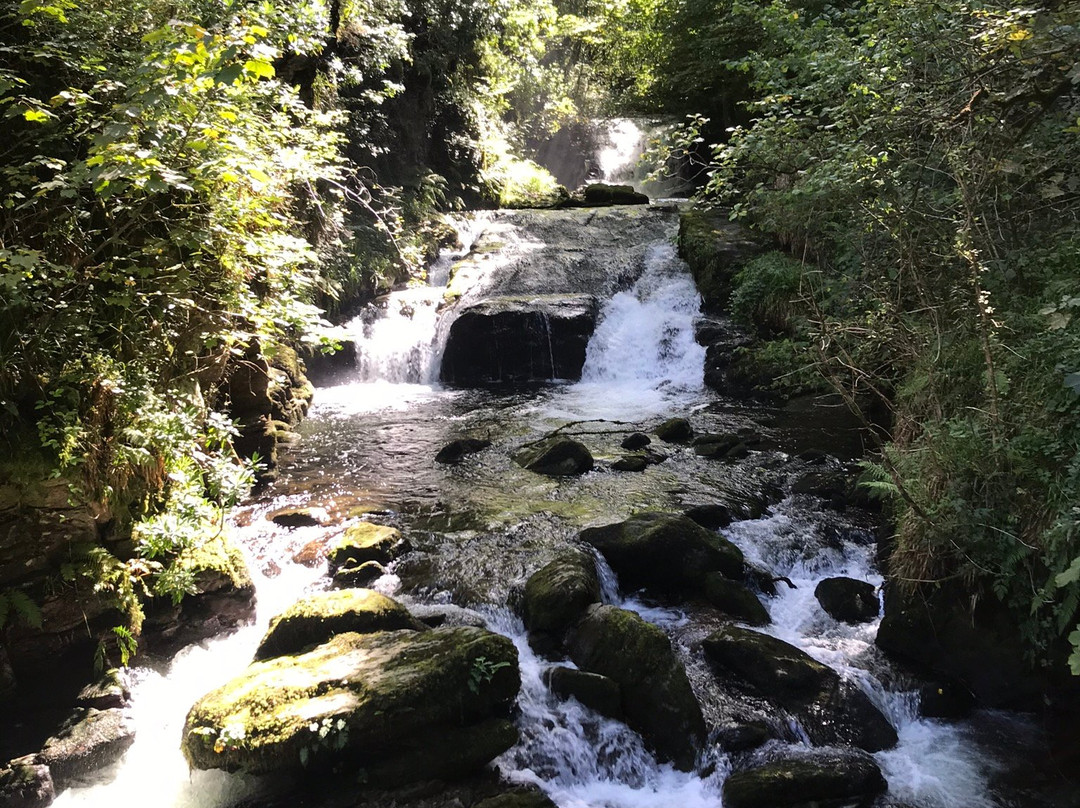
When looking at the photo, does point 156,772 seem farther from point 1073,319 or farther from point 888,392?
point 888,392

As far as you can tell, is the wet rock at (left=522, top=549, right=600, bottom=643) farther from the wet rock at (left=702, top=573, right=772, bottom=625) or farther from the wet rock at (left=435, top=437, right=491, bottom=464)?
the wet rock at (left=435, top=437, right=491, bottom=464)

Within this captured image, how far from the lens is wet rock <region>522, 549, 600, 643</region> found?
5641 millimetres

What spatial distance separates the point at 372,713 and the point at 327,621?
121cm

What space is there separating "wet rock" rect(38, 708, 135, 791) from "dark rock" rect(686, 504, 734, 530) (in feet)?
17.4

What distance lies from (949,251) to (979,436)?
6.00ft

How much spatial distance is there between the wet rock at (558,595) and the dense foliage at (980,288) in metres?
2.55

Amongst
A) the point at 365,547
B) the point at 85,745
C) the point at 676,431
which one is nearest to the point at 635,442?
the point at 676,431

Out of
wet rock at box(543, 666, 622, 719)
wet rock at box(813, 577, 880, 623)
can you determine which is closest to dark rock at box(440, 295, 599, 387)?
wet rock at box(813, 577, 880, 623)

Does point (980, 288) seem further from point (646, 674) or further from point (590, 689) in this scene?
point (590, 689)

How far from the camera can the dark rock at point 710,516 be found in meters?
7.36

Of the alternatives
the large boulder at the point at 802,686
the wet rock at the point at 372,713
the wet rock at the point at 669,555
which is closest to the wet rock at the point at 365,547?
Result: the wet rock at the point at 372,713

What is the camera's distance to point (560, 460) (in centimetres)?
925

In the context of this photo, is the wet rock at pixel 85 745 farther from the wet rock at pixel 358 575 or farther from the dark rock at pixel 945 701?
the dark rock at pixel 945 701

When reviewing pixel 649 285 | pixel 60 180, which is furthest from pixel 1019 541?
pixel 649 285
